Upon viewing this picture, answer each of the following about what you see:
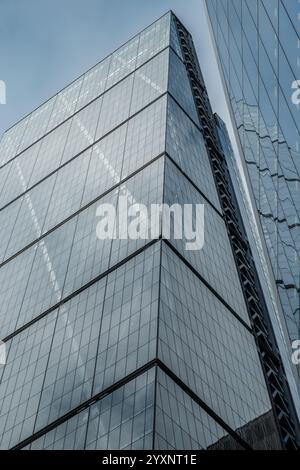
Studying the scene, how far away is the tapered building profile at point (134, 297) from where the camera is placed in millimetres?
41844

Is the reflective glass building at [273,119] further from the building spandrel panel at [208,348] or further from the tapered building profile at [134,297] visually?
the tapered building profile at [134,297]

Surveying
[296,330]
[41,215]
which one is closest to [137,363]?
[296,330]

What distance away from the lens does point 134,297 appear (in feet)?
159

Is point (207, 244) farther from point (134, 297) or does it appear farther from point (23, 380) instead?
point (23, 380)

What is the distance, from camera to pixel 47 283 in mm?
60156

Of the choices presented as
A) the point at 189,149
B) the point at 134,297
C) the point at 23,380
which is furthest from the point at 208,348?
the point at 189,149

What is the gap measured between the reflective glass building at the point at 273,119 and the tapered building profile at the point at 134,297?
10.6m

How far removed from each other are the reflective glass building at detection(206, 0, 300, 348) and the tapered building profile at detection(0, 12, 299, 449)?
1056 centimetres

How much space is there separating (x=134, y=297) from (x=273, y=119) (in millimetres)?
20251

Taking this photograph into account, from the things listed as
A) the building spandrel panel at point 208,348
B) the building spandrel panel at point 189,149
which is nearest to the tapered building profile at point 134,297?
the building spandrel panel at point 208,348

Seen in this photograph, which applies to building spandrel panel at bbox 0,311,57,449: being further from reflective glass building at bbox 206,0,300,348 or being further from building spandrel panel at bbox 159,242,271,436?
reflective glass building at bbox 206,0,300,348

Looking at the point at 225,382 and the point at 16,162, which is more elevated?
the point at 16,162
